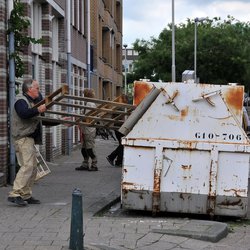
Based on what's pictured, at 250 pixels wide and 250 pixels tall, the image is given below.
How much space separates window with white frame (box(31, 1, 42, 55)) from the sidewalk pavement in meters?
5.88

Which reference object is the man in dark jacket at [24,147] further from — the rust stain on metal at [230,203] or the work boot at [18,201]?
the rust stain on metal at [230,203]

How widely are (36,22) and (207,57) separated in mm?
41777

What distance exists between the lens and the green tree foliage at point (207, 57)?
5497cm

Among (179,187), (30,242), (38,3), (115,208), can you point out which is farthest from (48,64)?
(30,242)

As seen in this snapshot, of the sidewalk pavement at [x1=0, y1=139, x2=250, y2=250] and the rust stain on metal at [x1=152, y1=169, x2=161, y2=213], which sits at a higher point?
the rust stain on metal at [x1=152, y1=169, x2=161, y2=213]

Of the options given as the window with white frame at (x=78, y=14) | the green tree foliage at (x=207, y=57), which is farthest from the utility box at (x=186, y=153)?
the green tree foliage at (x=207, y=57)

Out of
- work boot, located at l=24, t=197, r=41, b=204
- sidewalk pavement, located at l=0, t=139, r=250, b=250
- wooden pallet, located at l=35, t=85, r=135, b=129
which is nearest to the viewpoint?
sidewalk pavement, located at l=0, t=139, r=250, b=250

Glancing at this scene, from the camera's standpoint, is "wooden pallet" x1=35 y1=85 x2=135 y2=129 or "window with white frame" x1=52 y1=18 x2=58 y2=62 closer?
"wooden pallet" x1=35 y1=85 x2=135 y2=129

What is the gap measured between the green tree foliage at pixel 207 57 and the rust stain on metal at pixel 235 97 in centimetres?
4542

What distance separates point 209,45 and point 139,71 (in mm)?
7773

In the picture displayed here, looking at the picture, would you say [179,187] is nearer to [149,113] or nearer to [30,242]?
[149,113]

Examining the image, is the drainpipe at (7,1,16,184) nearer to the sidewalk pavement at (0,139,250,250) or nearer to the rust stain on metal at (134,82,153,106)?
the sidewalk pavement at (0,139,250,250)

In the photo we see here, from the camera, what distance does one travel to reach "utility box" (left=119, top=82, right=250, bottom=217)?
26.6 feet

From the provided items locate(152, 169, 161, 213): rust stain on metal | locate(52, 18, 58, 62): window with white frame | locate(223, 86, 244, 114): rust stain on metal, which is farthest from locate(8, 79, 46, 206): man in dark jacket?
locate(52, 18, 58, 62): window with white frame
